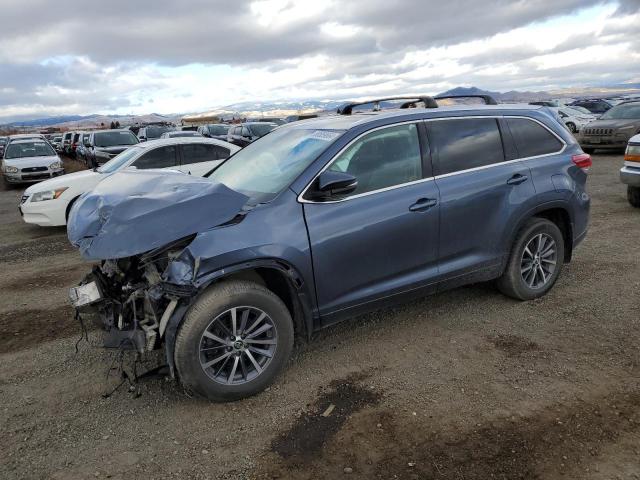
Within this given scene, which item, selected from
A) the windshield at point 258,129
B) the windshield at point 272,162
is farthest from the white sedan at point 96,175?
the windshield at point 258,129

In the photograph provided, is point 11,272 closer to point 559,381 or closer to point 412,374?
point 412,374

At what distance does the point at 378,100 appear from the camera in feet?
15.4

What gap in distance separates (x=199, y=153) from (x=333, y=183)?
6966 mm

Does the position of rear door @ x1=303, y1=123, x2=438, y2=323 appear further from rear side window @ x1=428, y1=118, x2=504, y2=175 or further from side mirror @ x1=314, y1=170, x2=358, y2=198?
rear side window @ x1=428, y1=118, x2=504, y2=175

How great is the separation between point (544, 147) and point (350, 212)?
226 cm

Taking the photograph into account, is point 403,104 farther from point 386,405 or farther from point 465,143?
point 386,405

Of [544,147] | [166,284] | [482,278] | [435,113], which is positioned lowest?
[482,278]

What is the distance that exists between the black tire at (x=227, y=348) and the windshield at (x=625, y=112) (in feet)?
53.4

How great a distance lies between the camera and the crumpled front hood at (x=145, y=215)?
10.1 ft

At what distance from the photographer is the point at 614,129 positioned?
602 inches

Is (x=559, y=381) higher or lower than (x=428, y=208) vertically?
lower

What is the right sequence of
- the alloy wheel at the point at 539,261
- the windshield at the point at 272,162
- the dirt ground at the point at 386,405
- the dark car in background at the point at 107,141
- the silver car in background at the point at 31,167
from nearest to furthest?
Result: the dirt ground at the point at 386,405
the windshield at the point at 272,162
the alloy wheel at the point at 539,261
the silver car in background at the point at 31,167
the dark car in background at the point at 107,141

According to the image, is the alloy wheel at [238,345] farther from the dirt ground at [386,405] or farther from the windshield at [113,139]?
the windshield at [113,139]

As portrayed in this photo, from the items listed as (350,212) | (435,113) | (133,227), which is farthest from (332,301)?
(435,113)
